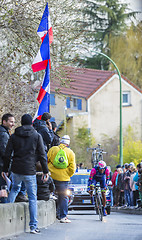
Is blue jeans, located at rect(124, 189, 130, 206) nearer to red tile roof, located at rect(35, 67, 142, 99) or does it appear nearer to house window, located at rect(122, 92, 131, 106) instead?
red tile roof, located at rect(35, 67, 142, 99)

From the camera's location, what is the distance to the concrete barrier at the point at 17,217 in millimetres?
9188

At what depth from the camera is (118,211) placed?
953 inches

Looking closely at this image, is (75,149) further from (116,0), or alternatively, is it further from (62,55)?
(62,55)

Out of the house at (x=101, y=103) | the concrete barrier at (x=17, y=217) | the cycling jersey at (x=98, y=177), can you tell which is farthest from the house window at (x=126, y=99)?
the concrete barrier at (x=17, y=217)

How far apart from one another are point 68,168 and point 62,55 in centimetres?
633

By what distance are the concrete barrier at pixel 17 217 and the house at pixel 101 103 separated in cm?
4561

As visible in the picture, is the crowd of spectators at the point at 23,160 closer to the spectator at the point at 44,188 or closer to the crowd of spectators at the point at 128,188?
the spectator at the point at 44,188

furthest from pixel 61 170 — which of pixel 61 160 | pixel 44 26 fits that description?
pixel 44 26

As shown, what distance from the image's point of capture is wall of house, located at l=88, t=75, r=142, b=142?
59.0 meters

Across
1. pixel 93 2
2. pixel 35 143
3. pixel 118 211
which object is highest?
pixel 93 2

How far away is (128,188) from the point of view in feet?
76.5

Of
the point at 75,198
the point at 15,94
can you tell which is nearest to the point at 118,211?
the point at 75,198

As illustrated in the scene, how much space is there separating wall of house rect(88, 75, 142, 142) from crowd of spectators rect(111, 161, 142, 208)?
109 ft

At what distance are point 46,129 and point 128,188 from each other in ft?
38.5
